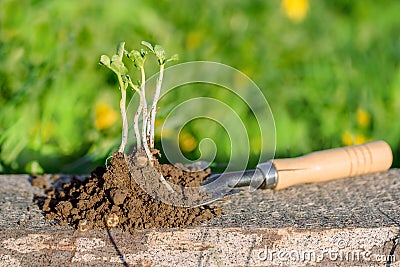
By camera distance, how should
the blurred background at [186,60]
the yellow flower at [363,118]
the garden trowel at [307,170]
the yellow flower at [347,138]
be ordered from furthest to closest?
the yellow flower at [363,118], the yellow flower at [347,138], the blurred background at [186,60], the garden trowel at [307,170]

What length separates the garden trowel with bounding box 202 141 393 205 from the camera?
8.29 feet

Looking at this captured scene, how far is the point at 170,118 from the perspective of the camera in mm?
3350

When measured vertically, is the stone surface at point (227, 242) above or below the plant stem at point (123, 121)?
below

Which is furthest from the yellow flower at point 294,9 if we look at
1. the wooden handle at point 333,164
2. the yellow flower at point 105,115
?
the wooden handle at point 333,164

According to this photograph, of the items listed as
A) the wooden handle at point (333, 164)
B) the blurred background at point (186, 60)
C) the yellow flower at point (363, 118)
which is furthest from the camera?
the yellow flower at point (363, 118)

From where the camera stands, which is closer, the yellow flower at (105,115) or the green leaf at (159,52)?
the green leaf at (159,52)

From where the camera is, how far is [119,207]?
7.48 feet

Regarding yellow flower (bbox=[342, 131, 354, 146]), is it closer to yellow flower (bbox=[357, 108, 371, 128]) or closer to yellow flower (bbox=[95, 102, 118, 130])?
yellow flower (bbox=[357, 108, 371, 128])

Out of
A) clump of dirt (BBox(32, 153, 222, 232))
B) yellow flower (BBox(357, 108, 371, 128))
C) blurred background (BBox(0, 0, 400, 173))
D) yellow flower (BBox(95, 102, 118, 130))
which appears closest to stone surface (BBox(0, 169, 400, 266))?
clump of dirt (BBox(32, 153, 222, 232))

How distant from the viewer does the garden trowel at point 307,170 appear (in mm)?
2527

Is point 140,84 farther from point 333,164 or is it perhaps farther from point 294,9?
point 294,9

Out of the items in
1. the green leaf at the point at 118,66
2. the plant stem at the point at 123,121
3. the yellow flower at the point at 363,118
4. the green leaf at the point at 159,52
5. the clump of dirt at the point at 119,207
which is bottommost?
the clump of dirt at the point at 119,207

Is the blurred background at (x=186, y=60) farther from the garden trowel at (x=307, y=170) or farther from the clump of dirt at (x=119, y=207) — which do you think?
the clump of dirt at (x=119, y=207)

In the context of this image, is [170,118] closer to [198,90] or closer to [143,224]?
[198,90]
